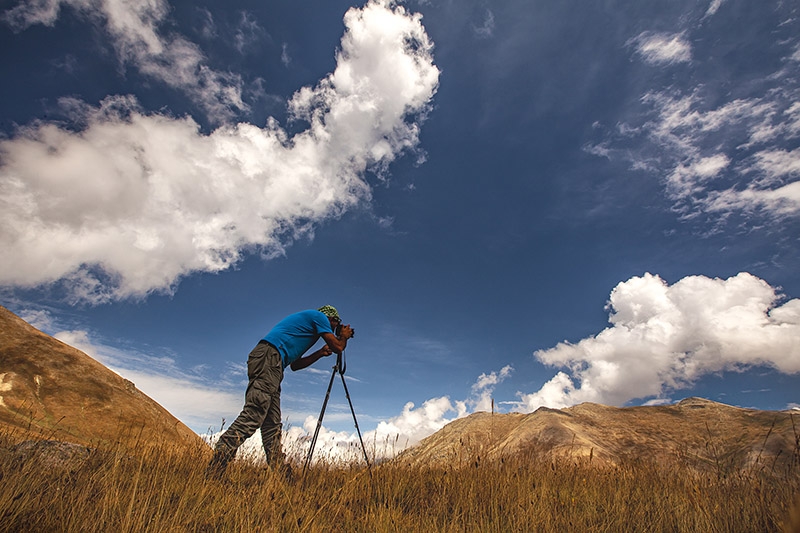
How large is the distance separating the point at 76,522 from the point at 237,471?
1.58 metres

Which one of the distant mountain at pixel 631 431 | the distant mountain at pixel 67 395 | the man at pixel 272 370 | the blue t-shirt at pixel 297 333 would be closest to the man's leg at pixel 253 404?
the man at pixel 272 370

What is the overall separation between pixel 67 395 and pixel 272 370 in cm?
448

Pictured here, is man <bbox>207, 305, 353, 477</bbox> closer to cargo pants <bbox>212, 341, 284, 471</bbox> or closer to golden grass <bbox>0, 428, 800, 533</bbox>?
cargo pants <bbox>212, 341, 284, 471</bbox>

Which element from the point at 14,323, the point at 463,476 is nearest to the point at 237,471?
the point at 463,476

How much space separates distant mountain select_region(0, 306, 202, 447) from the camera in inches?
249

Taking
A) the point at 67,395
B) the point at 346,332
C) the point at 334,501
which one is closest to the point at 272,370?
the point at 346,332

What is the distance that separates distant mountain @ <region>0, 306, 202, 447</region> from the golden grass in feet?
8.49

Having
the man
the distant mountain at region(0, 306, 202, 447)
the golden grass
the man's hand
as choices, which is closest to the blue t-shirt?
the man

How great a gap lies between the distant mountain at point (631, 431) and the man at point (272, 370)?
→ 587 cm

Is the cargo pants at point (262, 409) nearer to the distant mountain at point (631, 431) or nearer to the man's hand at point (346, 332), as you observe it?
the man's hand at point (346, 332)

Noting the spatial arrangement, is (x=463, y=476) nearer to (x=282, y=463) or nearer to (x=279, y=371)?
(x=282, y=463)

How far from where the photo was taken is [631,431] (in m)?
12.8

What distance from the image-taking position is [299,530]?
2.99m

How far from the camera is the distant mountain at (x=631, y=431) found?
10633 mm
